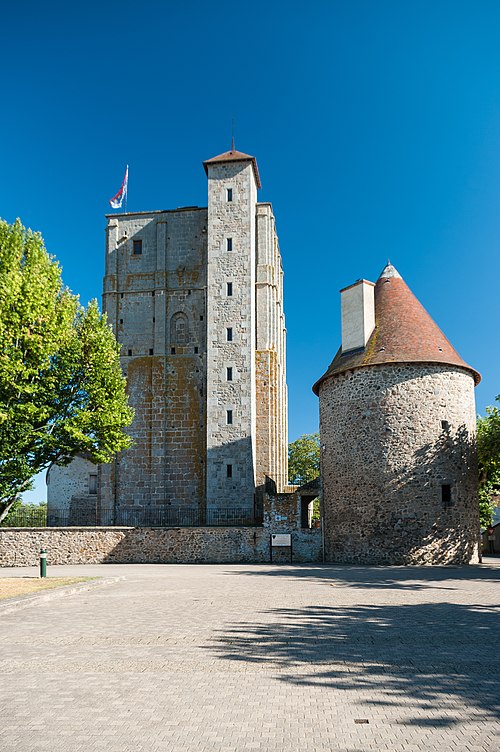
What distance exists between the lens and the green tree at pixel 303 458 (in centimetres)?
5891

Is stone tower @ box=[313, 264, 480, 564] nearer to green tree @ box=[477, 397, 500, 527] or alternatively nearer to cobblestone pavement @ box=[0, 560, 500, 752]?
green tree @ box=[477, 397, 500, 527]

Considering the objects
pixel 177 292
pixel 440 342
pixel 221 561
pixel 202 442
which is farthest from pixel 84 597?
pixel 177 292

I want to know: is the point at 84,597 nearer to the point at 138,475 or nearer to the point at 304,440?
the point at 138,475

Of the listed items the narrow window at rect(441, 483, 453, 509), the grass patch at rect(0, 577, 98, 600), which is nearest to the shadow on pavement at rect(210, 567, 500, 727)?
the grass patch at rect(0, 577, 98, 600)

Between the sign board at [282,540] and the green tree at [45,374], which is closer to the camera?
the green tree at [45,374]

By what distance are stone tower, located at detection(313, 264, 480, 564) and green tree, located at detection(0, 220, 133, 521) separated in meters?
9.22

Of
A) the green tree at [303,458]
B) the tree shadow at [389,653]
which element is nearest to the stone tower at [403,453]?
the tree shadow at [389,653]

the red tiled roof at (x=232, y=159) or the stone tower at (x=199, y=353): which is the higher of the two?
the red tiled roof at (x=232, y=159)

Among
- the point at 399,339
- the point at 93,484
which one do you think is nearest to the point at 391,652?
the point at 399,339

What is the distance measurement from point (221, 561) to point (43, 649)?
18898mm

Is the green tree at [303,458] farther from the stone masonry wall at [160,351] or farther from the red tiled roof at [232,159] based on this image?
the red tiled roof at [232,159]

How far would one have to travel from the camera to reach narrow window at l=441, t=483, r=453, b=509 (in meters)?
24.7

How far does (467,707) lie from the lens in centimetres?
579

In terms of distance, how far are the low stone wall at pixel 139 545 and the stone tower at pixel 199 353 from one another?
6423 millimetres
